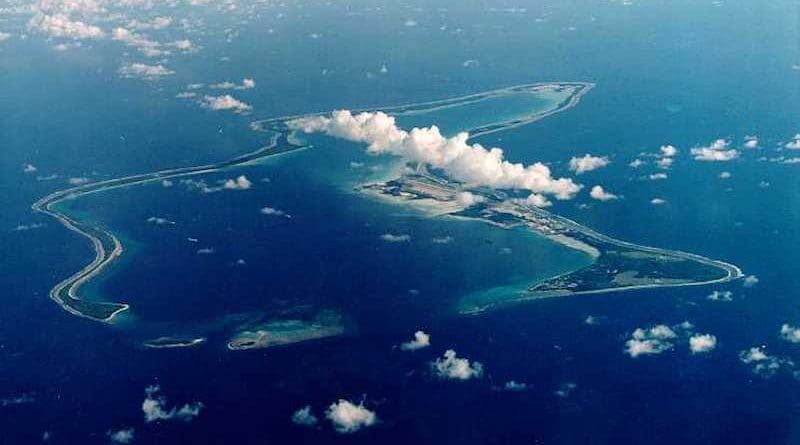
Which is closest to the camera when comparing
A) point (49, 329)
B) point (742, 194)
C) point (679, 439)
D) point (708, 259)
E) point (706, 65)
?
point (679, 439)

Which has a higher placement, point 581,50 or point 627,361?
point 581,50

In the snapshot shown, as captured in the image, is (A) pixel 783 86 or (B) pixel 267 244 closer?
(B) pixel 267 244

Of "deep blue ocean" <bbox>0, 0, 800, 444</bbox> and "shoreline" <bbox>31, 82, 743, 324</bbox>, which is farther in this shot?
"shoreline" <bbox>31, 82, 743, 324</bbox>

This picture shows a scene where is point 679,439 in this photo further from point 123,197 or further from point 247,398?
point 123,197

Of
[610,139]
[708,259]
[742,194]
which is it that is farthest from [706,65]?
[708,259]

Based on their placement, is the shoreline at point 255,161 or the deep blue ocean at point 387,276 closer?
the deep blue ocean at point 387,276

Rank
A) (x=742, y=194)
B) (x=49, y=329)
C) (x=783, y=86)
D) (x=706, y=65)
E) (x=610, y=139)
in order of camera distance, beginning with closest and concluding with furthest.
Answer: (x=49, y=329)
(x=742, y=194)
(x=610, y=139)
(x=783, y=86)
(x=706, y=65)

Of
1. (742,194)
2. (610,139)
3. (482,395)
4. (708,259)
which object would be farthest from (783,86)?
(482,395)
